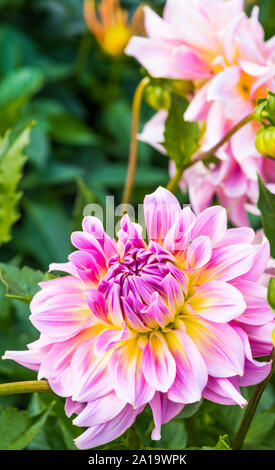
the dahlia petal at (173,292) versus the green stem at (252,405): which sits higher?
the dahlia petal at (173,292)

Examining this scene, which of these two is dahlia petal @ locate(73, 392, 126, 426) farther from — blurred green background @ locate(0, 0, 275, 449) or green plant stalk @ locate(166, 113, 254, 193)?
blurred green background @ locate(0, 0, 275, 449)

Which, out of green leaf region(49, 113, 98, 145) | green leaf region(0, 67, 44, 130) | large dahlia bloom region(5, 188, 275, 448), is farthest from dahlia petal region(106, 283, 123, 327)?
green leaf region(49, 113, 98, 145)

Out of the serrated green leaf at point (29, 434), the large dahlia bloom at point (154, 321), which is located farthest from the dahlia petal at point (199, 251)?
the serrated green leaf at point (29, 434)

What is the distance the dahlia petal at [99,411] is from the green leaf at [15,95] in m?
0.50

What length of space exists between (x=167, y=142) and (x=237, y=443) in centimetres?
17

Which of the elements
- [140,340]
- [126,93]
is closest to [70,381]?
[140,340]

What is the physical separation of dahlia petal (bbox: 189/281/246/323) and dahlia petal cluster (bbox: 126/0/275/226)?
125 millimetres

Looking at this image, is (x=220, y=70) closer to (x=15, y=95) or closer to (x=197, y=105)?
(x=197, y=105)

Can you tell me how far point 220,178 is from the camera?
0.43 meters

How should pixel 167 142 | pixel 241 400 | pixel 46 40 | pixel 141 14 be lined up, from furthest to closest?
1. pixel 46 40
2. pixel 141 14
3. pixel 167 142
4. pixel 241 400

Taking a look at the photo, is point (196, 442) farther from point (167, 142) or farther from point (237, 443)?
point (167, 142)

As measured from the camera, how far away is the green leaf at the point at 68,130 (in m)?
1.03

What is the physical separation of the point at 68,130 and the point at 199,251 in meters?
0.78

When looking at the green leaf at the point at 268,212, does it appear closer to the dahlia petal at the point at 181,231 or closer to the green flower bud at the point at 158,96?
the dahlia petal at the point at 181,231
